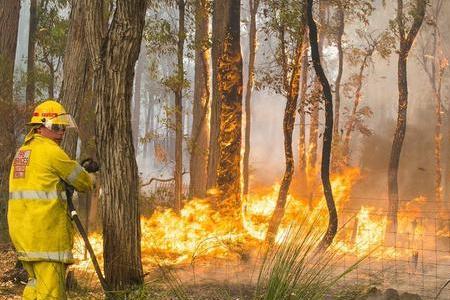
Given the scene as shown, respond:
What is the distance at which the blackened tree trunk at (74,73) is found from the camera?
744cm

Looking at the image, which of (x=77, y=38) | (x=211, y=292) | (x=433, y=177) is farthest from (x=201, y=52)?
(x=433, y=177)

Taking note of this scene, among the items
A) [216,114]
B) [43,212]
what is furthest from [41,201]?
[216,114]

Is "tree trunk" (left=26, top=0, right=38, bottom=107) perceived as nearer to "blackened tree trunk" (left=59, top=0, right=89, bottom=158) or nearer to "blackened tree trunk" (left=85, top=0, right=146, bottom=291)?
"blackened tree trunk" (left=59, top=0, right=89, bottom=158)

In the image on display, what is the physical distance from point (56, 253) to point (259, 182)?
35.7 m

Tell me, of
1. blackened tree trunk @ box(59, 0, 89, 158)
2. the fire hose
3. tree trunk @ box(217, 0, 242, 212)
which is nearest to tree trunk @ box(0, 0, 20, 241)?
blackened tree trunk @ box(59, 0, 89, 158)

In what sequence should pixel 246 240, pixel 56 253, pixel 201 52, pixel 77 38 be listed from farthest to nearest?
pixel 201 52 < pixel 246 240 < pixel 77 38 < pixel 56 253

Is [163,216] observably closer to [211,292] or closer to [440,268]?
[211,292]

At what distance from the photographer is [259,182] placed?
1576 inches

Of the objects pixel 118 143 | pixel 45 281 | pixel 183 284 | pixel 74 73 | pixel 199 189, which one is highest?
pixel 74 73

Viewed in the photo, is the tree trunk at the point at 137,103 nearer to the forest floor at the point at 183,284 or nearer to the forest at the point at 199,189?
the forest at the point at 199,189

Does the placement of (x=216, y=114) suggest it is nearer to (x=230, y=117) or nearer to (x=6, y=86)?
(x=230, y=117)

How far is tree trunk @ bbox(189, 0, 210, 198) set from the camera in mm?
15358

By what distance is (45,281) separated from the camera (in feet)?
15.0

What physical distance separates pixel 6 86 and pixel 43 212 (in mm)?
8660
